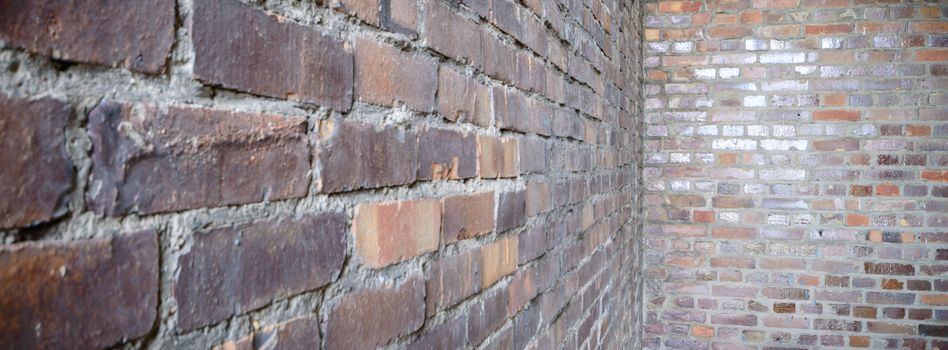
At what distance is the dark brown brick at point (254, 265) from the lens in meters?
0.43

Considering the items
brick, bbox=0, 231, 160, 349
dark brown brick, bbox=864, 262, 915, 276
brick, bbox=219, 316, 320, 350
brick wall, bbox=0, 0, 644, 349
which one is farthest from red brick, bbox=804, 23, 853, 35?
brick, bbox=0, 231, 160, 349

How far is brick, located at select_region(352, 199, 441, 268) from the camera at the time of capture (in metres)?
0.62

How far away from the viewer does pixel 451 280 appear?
81cm

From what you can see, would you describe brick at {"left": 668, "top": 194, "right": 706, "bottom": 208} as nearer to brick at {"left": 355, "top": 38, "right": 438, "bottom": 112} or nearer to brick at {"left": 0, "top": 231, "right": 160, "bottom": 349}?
brick at {"left": 355, "top": 38, "right": 438, "bottom": 112}

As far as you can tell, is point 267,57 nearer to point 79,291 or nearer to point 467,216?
point 79,291

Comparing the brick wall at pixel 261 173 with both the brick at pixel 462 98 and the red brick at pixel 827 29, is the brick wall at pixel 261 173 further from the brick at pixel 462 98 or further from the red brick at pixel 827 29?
the red brick at pixel 827 29

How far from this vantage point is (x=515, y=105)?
105 centimetres

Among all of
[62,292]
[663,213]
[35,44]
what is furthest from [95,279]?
[663,213]

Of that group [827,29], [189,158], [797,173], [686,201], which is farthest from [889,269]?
[189,158]

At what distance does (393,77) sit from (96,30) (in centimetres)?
33

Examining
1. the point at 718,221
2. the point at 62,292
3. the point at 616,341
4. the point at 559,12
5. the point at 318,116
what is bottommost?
the point at 616,341

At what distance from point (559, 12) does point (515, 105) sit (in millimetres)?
374

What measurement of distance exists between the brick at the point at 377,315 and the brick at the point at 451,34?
0.30 metres

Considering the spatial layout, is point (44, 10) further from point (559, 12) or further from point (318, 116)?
point (559, 12)
